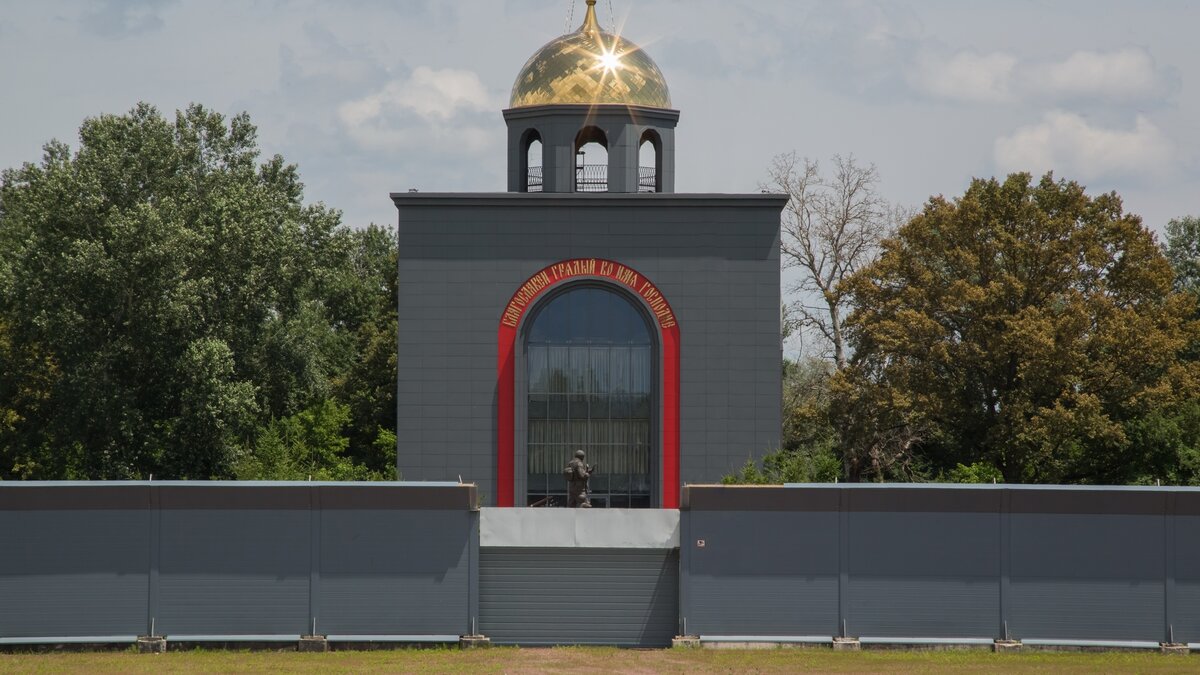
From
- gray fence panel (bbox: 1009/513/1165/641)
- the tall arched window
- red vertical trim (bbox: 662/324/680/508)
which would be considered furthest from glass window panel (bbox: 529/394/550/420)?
gray fence panel (bbox: 1009/513/1165/641)

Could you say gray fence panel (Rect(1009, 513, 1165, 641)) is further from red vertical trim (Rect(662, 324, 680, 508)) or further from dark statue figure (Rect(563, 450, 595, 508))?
red vertical trim (Rect(662, 324, 680, 508))

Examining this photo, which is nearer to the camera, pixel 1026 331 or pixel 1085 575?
pixel 1085 575

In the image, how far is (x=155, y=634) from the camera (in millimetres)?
28109

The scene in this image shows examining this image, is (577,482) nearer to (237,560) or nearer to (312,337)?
(237,560)

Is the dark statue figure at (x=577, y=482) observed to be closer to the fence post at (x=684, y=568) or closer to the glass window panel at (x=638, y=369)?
the fence post at (x=684, y=568)

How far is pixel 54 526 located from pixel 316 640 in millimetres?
5171

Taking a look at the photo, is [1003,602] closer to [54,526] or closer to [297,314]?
[54,526]

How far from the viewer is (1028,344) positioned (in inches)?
1730

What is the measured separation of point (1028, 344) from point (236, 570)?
2467 cm

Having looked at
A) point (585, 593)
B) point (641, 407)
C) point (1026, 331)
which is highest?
point (1026, 331)

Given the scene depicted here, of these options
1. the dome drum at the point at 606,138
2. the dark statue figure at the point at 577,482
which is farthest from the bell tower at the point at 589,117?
the dark statue figure at the point at 577,482

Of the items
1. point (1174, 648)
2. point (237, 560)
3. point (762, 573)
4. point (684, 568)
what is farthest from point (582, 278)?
point (1174, 648)

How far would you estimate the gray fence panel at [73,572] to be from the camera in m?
28.0

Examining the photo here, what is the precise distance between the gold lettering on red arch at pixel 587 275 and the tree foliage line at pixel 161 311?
6506mm
